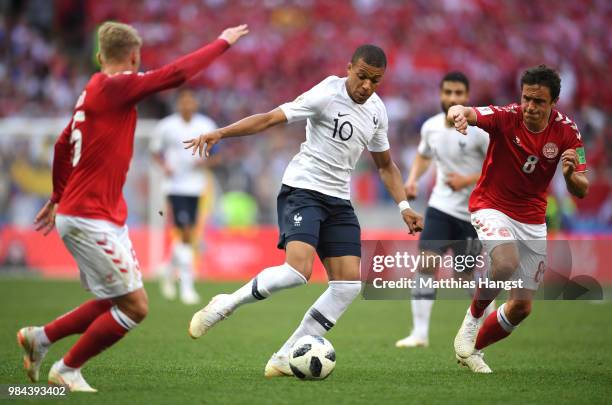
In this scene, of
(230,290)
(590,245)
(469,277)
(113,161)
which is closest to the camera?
(113,161)

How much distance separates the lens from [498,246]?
751 centimetres

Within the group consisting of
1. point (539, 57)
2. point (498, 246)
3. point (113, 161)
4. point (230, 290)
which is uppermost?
point (539, 57)

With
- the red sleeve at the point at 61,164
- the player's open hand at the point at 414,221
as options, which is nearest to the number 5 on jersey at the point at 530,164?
the player's open hand at the point at 414,221

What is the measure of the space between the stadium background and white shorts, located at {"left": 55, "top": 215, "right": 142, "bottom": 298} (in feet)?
45.3

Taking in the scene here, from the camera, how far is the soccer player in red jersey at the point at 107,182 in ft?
20.1

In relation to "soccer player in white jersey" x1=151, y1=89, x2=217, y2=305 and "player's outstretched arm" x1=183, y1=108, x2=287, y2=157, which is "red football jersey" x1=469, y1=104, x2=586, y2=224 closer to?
"player's outstretched arm" x1=183, y1=108, x2=287, y2=157

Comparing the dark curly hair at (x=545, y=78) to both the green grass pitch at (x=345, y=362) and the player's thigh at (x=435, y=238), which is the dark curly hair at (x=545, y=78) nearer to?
the green grass pitch at (x=345, y=362)

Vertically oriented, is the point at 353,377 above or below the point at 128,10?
below

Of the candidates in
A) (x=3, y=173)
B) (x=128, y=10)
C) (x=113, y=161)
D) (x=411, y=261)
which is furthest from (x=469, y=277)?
(x=128, y=10)

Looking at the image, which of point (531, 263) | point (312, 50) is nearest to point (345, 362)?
point (531, 263)

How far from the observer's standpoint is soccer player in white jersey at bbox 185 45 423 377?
23.7 ft

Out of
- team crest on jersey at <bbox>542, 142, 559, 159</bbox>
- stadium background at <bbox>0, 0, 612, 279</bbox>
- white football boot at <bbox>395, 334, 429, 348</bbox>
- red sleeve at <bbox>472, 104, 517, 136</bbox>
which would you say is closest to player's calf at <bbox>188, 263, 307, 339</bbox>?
red sleeve at <bbox>472, 104, 517, 136</bbox>

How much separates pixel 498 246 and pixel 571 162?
975mm

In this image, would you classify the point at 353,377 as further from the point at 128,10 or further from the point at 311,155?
the point at 128,10
